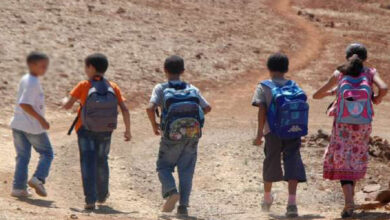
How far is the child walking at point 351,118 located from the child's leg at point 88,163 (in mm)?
2192

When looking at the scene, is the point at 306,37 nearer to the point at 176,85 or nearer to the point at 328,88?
the point at 328,88

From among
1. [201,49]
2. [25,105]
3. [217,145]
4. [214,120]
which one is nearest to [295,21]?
[201,49]

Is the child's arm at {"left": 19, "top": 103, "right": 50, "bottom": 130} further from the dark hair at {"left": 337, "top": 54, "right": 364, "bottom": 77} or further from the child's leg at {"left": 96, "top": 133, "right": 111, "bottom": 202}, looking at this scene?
the dark hair at {"left": 337, "top": 54, "right": 364, "bottom": 77}

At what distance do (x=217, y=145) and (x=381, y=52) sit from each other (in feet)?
40.6

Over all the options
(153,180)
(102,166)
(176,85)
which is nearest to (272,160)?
(176,85)

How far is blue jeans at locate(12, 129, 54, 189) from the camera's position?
384 inches

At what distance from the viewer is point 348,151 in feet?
31.1

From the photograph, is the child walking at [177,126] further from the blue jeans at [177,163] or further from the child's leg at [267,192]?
the child's leg at [267,192]

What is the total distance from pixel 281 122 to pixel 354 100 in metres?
0.69

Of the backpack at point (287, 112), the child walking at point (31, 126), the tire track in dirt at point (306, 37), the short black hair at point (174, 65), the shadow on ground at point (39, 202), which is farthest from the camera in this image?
the tire track in dirt at point (306, 37)

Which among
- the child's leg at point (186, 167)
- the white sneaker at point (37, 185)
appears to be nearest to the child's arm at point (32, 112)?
the white sneaker at point (37, 185)

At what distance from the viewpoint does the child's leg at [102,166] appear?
A: 9.77 meters

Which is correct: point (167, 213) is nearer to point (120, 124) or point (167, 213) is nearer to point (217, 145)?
point (217, 145)

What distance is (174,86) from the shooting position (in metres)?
9.52
